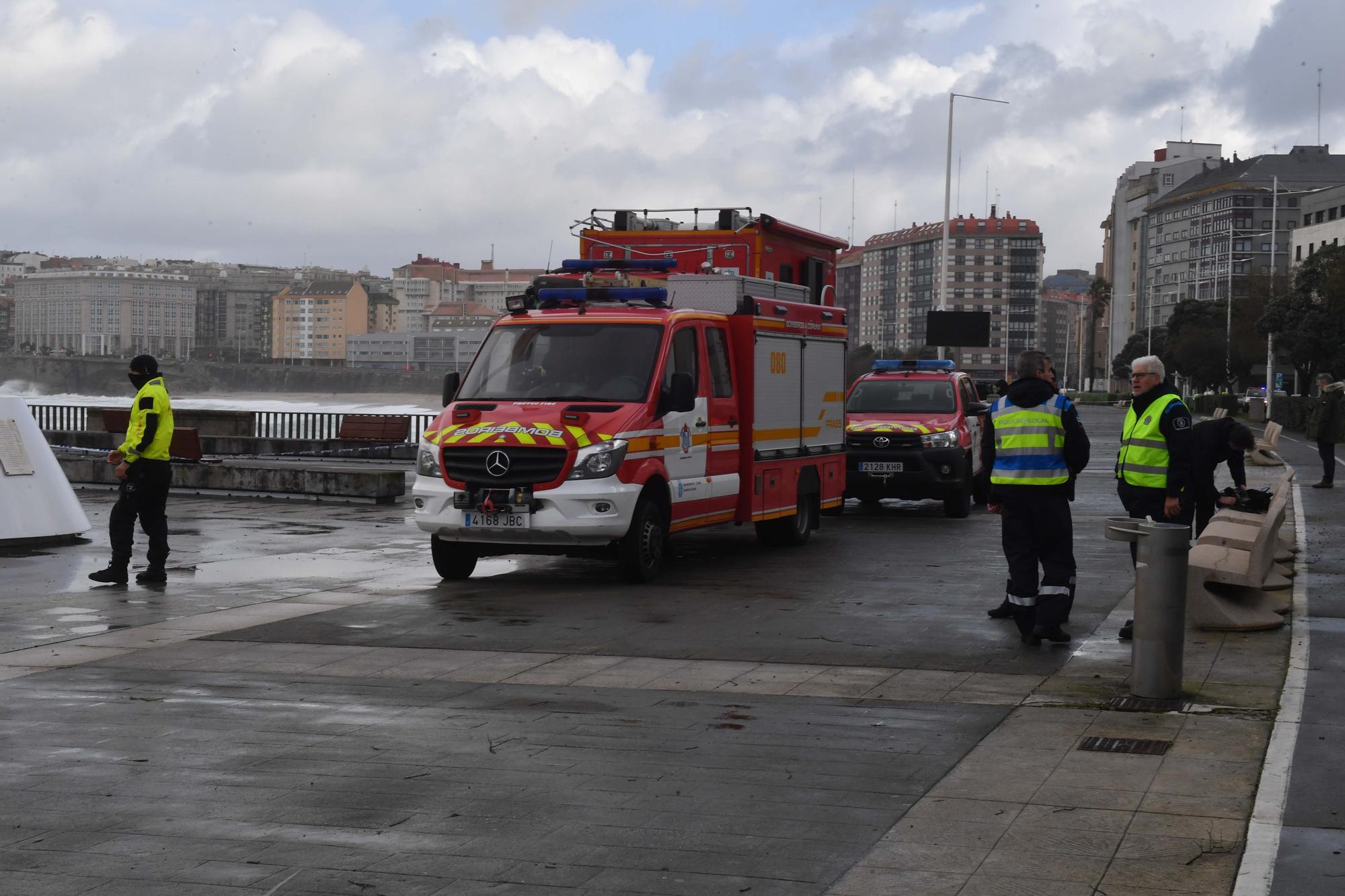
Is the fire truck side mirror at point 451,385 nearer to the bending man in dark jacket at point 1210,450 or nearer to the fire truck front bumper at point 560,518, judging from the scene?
the fire truck front bumper at point 560,518

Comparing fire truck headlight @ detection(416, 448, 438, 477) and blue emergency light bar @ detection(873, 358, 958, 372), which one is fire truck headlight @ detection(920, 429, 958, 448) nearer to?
blue emergency light bar @ detection(873, 358, 958, 372)

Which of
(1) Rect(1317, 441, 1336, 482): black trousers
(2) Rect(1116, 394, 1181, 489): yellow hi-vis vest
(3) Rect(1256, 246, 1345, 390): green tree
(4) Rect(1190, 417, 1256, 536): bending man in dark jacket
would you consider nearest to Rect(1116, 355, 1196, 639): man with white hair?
(2) Rect(1116, 394, 1181, 489): yellow hi-vis vest

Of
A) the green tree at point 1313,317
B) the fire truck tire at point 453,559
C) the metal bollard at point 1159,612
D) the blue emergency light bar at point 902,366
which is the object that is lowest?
the fire truck tire at point 453,559

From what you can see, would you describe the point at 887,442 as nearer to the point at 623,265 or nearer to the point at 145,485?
the point at 623,265

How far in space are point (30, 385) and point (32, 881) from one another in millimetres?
166968

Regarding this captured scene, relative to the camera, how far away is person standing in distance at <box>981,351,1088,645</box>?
9.91 metres

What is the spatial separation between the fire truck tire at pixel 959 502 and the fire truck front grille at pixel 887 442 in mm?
782

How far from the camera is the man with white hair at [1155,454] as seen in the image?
32.3 ft

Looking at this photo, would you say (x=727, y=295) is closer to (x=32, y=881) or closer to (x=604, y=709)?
(x=604, y=709)

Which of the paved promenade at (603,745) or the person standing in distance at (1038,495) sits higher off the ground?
the person standing in distance at (1038,495)

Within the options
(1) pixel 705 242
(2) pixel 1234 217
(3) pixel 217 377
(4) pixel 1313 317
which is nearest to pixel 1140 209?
(2) pixel 1234 217

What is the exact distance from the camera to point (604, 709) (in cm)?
793

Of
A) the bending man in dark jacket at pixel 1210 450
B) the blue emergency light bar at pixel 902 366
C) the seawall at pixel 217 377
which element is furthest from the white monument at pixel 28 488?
the seawall at pixel 217 377

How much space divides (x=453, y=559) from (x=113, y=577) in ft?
8.94
